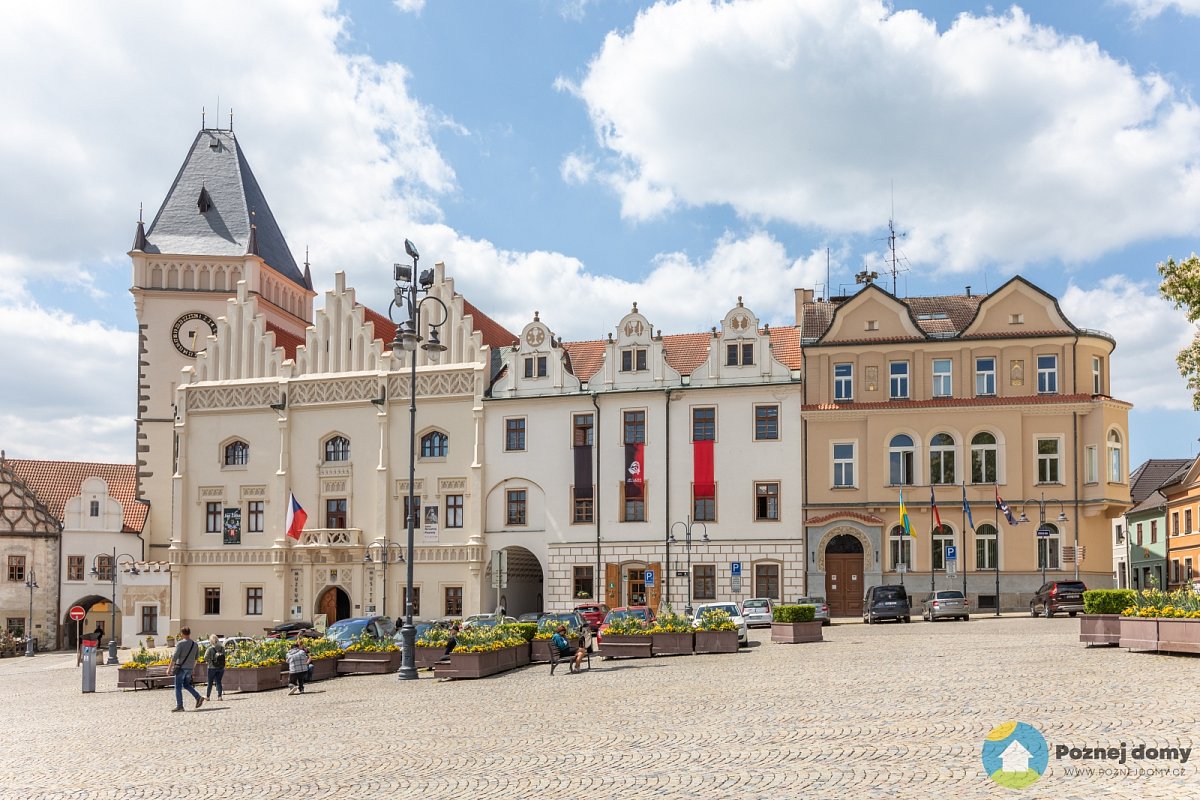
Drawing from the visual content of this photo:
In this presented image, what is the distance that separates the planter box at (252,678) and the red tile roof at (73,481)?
3996cm

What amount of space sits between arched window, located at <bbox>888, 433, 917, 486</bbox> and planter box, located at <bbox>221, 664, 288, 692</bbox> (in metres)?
30.8

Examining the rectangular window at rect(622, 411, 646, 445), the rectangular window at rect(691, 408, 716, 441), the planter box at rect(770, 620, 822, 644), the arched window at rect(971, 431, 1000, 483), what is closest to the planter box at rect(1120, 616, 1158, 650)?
the planter box at rect(770, 620, 822, 644)

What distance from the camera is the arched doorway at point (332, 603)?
59.1 metres

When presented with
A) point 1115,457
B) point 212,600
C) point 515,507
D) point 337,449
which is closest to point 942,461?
Answer: point 1115,457

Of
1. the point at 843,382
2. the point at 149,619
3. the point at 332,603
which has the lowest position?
the point at 149,619

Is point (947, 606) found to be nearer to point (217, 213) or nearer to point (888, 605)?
point (888, 605)

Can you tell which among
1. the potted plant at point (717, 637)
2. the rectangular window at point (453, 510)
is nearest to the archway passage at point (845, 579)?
the rectangular window at point (453, 510)

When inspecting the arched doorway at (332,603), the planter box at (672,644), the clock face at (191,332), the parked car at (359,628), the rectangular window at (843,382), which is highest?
the clock face at (191,332)

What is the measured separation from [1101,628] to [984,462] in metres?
25.4

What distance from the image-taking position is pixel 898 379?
53.7m

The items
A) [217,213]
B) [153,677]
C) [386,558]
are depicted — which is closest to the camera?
[153,677]

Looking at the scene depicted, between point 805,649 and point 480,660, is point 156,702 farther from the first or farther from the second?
point 805,649

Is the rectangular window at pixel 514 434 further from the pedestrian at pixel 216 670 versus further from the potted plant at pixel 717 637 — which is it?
the pedestrian at pixel 216 670

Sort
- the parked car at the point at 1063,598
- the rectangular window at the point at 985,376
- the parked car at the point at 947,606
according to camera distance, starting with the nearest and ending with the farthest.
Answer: the parked car at the point at 1063,598 < the parked car at the point at 947,606 < the rectangular window at the point at 985,376
